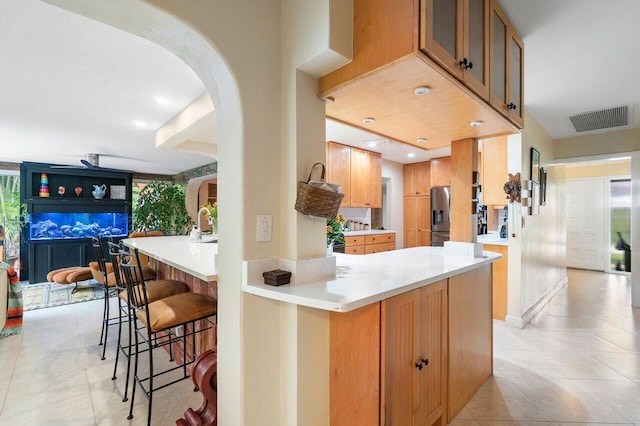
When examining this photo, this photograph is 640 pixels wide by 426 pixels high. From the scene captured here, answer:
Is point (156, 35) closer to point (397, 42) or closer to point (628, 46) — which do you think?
point (397, 42)

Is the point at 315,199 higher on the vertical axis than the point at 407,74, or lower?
lower

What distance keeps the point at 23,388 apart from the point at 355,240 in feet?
12.7

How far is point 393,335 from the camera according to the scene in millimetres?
1335

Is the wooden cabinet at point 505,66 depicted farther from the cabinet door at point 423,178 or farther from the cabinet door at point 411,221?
the cabinet door at point 411,221

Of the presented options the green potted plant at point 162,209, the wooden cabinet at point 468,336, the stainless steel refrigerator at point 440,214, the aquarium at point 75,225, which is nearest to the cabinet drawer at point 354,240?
the stainless steel refrigerator at point 440,214

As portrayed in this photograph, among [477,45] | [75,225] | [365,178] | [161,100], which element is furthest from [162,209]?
[477,45]

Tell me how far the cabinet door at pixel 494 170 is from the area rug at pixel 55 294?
580cm

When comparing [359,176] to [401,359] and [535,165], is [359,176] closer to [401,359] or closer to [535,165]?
[535,165]

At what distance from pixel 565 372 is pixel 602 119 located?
3.20 metres

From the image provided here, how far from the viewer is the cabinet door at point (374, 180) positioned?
5238 millimetres

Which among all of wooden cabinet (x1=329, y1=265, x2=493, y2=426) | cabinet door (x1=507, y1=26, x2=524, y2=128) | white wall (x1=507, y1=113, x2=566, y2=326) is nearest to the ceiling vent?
white wall (x1=507, y1=113, x2=566, y2=326)

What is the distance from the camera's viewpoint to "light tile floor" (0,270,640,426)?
1.86 m

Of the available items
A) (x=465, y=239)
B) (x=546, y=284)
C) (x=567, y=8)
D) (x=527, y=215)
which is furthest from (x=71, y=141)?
(x=546, y=284)

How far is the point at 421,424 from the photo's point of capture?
1.51 m
